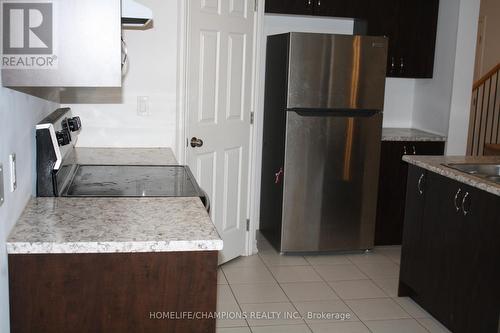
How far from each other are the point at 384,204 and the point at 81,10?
340 cm

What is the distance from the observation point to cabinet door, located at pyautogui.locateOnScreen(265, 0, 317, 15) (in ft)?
14.3

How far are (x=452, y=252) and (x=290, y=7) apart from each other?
2295 millimetres

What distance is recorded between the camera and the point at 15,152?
169 centimetres

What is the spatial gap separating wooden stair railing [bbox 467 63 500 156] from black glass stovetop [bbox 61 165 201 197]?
4.72 metres

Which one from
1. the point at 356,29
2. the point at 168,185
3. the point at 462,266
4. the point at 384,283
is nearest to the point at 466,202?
the point at 462,266

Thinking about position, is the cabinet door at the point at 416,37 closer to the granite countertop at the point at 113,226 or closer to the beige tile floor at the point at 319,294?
the beige tile floor at the point at 319,294

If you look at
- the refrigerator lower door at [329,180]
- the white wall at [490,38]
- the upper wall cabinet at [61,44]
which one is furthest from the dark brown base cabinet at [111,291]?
the white wall at [490,38]

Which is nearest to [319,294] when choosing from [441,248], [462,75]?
[441,248]

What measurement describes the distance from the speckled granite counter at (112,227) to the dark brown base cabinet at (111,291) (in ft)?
0.10

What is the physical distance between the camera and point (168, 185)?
2.38 metres

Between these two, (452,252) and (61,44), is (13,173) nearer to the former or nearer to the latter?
(61,44)

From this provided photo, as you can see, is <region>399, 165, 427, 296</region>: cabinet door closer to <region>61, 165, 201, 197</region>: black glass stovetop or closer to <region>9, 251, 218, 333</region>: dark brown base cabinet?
<region>61, 165, 201, 197</region>: black glass stovetop

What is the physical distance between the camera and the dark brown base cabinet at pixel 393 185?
447 centimetres
